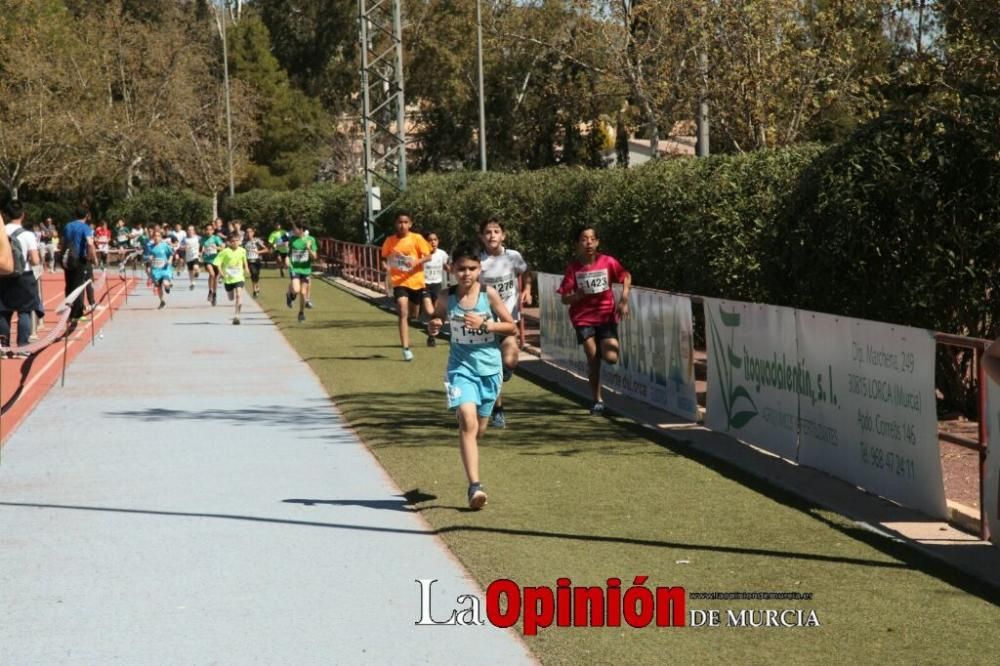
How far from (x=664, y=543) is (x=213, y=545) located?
2571mm

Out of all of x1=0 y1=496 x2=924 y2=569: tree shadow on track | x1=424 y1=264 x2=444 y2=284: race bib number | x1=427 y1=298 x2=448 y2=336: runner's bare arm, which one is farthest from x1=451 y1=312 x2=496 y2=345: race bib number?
x1=424 y1=264 x2=444 y2=284: race bib number

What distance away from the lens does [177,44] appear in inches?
3263

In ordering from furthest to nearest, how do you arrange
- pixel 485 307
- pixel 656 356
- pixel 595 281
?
pixel 656 356, pixel 595 281, pixel 485 307

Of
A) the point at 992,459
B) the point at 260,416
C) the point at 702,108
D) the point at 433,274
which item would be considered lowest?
the point at 260,416

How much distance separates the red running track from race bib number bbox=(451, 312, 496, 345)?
95.9 inches

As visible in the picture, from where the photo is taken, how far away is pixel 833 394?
35.9 feet

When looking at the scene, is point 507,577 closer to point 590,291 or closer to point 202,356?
point 590,291

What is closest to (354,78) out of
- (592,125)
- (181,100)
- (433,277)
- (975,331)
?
(181,100)

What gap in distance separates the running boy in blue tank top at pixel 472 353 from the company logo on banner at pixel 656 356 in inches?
160

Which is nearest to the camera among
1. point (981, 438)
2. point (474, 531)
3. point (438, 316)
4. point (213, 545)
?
point (981, 438)

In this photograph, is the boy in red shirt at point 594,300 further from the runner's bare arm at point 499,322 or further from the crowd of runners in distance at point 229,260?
the crowd of runners in distance at point 229,260

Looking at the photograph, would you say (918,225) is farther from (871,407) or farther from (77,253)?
(77,253)

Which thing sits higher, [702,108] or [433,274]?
[702,108]

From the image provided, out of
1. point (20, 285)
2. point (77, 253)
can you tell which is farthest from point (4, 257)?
point (77, 253)
